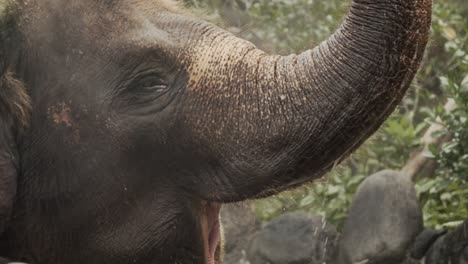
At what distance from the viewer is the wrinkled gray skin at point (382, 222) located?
570cm

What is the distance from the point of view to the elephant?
296 centimetres

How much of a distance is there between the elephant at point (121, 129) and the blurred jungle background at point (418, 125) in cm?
186

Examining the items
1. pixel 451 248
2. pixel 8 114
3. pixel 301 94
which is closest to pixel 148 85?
pixel 8 114

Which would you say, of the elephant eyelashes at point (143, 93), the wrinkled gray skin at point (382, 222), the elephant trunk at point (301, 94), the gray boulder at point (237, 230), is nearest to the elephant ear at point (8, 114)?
the elephant eyelashes at point (143, 93)

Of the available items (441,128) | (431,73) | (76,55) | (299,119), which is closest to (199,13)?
(76,55)

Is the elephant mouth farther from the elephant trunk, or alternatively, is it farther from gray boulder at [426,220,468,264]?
gray boulder at [426,220,468,264]

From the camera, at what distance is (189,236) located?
3.05 m

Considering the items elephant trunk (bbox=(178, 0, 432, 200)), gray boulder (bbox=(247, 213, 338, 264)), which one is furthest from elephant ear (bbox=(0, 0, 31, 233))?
A: gray boulder (bbox=(247, 213, 338, 264))

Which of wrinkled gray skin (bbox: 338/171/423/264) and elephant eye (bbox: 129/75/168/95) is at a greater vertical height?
elephant eye (bbox: 129/75/168/95)

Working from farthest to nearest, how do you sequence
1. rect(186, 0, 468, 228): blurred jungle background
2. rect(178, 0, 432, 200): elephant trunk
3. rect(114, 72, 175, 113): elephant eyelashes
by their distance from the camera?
rect(186, 0, 468, 228): blurred jungle background < rect(114, 72, 175, 113): elephant eyelashes < rect(178, 0, 432, 200): elephant trunk

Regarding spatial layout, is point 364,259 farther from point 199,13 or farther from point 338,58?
point 338,58

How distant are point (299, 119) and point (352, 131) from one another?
0.15m

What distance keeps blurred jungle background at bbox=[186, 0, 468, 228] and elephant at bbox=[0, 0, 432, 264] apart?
186 centimetres

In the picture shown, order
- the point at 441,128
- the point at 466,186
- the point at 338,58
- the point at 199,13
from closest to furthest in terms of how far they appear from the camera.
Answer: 1. the point at 338,58
2. the point at 199,13
3. the point at 466,186
4. the point at 441,128
